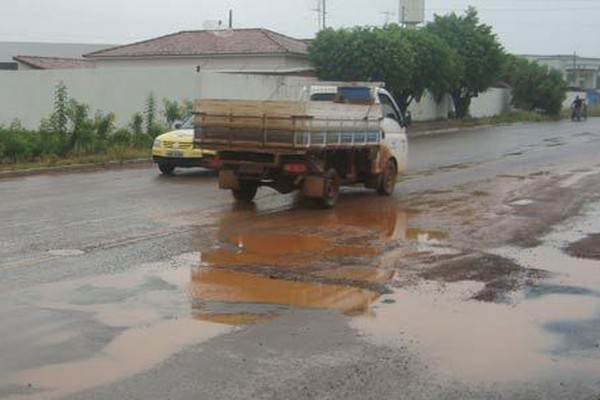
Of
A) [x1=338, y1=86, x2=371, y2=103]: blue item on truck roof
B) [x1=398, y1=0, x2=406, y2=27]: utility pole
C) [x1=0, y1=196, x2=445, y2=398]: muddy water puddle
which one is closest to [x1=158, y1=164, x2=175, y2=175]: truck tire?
[x1=338, y1=86, x2=371, y2=103]: blue item on truck roof

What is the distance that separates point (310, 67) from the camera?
4138 centimetres

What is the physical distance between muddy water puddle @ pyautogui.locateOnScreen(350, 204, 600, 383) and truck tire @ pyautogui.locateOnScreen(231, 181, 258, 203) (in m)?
5.38

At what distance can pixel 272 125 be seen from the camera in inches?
512

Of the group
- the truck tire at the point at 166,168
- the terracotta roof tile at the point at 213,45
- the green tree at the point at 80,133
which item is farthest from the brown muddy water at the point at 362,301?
the terracotta roof tile at the point at 213,45

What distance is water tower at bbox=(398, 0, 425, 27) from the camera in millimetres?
58469

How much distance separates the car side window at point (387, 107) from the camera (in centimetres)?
1627

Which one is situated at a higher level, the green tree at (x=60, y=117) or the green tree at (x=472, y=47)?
the green tree at (x=472, y=47)

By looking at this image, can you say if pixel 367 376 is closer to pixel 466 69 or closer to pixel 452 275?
pixel 452 275

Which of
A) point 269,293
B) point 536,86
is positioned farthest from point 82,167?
point 536,86

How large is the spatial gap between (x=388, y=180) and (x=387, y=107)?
1.43m

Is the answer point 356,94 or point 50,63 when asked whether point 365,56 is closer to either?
point 50,63

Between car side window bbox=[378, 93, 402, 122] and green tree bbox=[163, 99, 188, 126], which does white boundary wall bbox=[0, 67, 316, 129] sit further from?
car side window bbox=[378, 93, 402, 122]

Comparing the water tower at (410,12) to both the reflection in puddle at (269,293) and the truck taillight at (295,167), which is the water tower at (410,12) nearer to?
the truck taillight at (295,167)

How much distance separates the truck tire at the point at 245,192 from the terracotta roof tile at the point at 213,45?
2797 cm
